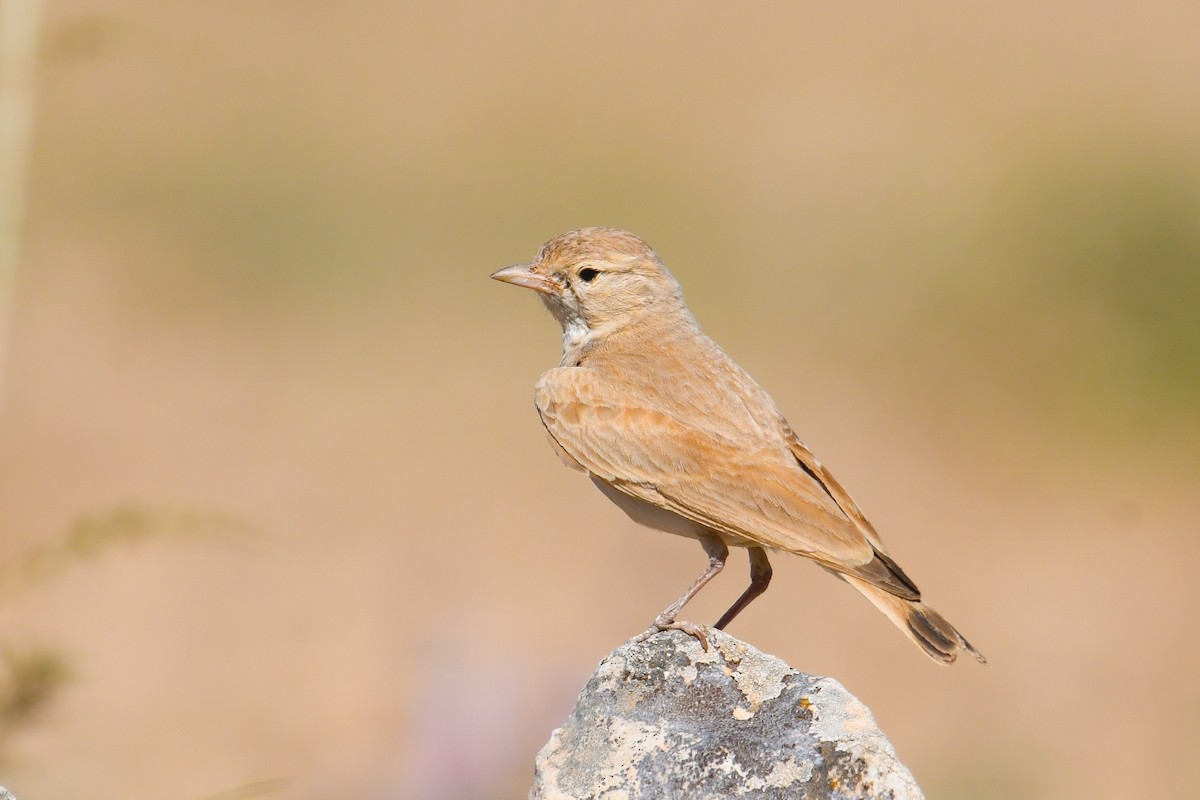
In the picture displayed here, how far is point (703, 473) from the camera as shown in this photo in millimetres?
5406

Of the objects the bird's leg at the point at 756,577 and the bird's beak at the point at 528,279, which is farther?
the bird's beak at the point at 528,279

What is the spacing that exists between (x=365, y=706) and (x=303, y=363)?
21.2ft

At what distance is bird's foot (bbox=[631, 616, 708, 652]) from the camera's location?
167 inches

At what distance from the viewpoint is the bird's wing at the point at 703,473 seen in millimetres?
5168

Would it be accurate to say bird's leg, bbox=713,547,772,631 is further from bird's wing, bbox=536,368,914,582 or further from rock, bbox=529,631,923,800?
rock, bbox=529,631,923,800

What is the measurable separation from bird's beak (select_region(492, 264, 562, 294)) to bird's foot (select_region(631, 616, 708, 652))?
6.49ft

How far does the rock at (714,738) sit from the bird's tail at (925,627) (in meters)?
0.89

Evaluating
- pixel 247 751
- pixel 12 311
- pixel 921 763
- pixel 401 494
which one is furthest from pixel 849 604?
pixel 12 311

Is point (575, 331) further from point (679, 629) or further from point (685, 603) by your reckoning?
point (679, 629)

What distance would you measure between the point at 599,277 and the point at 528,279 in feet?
0.86

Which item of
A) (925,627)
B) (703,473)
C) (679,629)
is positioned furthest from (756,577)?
(679,629)

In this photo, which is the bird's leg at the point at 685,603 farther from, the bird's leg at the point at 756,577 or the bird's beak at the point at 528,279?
the bird's beak at the point at 528,279

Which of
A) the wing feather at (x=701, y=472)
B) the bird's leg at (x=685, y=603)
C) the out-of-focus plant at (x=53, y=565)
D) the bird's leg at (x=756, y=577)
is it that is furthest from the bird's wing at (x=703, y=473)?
the out-of-focus plant at (x=53, y=565)

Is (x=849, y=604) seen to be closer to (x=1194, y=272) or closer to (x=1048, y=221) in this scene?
(x=1194, y=272)
